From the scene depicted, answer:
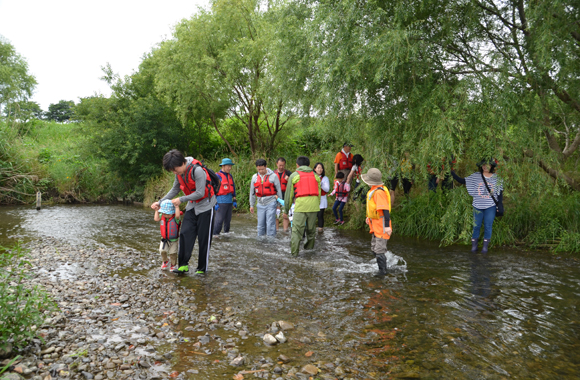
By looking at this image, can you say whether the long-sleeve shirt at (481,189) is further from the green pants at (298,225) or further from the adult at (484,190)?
the green pants at (298,225)

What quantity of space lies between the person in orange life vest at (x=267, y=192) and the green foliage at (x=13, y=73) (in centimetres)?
3579

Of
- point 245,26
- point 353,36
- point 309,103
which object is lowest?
point 309,103

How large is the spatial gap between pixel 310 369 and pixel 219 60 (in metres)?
17.6

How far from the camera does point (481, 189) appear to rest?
8.70 meters

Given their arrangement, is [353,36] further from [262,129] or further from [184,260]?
[262,129]

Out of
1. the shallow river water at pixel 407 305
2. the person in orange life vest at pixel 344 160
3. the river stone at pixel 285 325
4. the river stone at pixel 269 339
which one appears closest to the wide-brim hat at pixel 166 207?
the shallow river water at pixel 407 305

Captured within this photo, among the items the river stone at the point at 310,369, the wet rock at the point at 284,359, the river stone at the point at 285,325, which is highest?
the river stone at the point at 285,325

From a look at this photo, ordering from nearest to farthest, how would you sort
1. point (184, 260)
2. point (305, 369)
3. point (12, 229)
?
point (305, 369)
point (184, 260)
point (12, 229)

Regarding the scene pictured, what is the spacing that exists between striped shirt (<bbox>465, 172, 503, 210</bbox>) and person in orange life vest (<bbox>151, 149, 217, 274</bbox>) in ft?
18.8

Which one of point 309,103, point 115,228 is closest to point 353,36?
point 309,103

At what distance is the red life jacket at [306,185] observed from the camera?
8.72 metres

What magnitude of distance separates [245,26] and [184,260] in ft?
49.9

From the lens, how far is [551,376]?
153 inches

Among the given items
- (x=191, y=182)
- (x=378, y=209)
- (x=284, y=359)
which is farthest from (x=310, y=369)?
Answer: (x=191, y=182)
